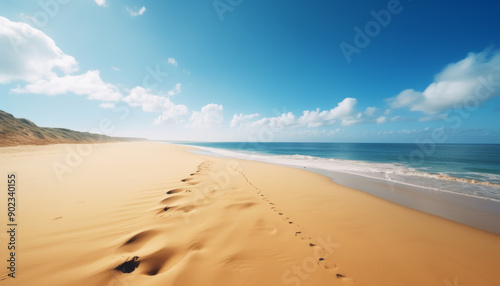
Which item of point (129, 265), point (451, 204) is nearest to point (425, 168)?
point (451, 204)

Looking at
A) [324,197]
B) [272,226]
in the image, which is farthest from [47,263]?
[324,197]

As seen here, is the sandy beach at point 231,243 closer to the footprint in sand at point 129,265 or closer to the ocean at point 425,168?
the footprint in sand at point 129,265

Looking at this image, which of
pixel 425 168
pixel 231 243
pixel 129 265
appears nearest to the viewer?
pixel 129 265

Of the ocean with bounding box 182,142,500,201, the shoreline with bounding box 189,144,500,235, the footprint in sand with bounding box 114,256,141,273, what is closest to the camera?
the footprint in sand with bounding box 114,256,141,273

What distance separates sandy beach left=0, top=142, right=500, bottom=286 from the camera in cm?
244

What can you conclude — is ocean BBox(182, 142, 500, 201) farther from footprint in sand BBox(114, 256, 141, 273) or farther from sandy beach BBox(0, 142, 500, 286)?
footprint in sand BBox(114, 256, 141, 273)

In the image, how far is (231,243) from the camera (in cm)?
324

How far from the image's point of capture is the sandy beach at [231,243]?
244 centimetres

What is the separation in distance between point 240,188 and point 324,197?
341cm

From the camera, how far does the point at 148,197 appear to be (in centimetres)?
552

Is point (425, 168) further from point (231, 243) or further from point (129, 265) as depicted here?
point (129, 265)

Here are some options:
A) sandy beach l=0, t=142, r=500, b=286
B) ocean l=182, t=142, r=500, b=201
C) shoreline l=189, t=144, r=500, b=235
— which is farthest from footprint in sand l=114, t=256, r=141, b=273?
ocean l=182, t=142, r=500, b=201

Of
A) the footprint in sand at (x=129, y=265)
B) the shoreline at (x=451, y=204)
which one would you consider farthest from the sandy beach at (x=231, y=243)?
the shoreline at (x=451, y=204)

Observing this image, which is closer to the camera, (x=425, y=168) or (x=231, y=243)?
(x=231, y=243)
